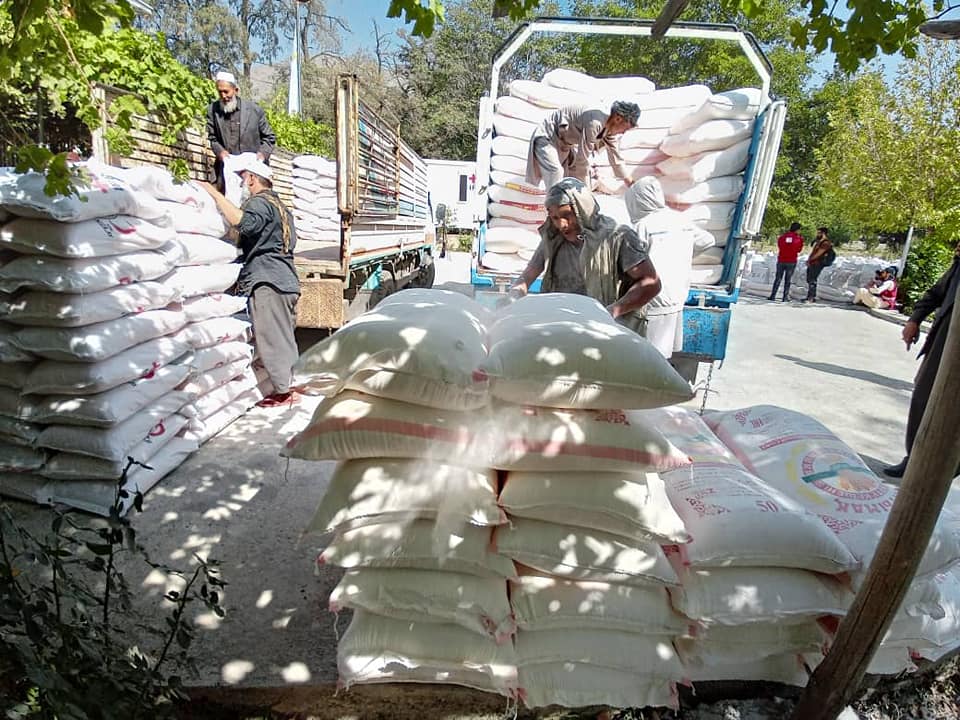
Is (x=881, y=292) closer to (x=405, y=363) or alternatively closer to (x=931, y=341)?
(x=931, y=341)

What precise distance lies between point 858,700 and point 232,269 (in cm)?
416

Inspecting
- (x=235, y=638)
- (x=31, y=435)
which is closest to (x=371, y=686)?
(x=235, y=638)

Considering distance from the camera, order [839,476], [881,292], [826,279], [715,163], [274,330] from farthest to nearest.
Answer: [826,279]
[881,292]
[715,163]
[274,330]
[839,476]

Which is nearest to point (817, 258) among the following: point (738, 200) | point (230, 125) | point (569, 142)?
point (738, 200)

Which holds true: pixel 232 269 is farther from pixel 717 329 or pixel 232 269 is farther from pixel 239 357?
pixel 717 329

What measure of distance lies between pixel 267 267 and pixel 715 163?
410 cm

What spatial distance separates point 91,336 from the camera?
2.68 meters

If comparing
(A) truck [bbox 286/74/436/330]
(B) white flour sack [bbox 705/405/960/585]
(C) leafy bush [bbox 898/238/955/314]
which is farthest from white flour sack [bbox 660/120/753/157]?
(C) leafy bush [bbox 898/238/955/314]

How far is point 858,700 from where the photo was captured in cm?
200

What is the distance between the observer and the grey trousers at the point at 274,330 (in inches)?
165

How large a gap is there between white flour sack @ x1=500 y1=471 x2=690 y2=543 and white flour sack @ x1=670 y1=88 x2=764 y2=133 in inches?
178

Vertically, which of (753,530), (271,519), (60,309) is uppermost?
(60,309)

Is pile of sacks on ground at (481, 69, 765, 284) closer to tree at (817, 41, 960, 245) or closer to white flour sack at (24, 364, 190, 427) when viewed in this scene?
white flour sack at (24, 364, 190, 427)

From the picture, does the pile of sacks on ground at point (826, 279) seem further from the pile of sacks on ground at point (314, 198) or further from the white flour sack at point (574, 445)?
the white flour sack at point (574, 445)
